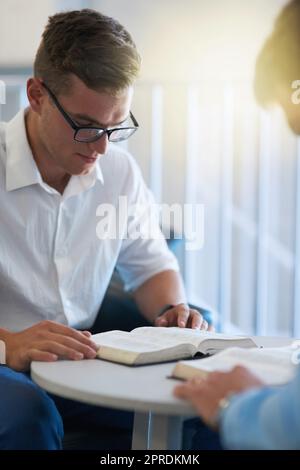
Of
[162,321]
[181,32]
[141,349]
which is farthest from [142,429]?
[181,32]

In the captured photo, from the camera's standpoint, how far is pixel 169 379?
123 cm

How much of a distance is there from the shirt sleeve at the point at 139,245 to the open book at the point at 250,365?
754 mm

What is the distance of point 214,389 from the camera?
1.10 meters

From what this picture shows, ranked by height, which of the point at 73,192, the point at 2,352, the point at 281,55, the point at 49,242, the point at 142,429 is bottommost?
the point at 142,429

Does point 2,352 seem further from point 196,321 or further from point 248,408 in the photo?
point 248,408

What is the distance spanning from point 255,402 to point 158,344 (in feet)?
1.24

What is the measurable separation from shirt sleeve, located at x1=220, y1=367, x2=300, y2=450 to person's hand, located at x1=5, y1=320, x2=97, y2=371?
0.38 metres

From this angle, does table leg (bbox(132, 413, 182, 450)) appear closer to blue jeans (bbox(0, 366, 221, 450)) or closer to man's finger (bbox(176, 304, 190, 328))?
blue jeans (bbox(0, 366, 221, 450))

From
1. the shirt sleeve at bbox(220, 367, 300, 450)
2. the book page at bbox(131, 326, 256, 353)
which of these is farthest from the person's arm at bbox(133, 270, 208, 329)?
the shirt sleeve at bbox(220, 367, 300, 450)

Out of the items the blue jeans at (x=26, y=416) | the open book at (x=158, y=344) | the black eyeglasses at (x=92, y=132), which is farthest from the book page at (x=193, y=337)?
the black eyeglasses at (x=92, y=132)

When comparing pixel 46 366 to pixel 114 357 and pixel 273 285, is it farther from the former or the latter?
pixel 273 285

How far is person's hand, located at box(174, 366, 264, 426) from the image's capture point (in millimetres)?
1090
